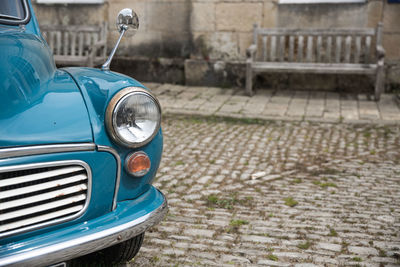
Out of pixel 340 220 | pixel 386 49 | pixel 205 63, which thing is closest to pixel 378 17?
pixel 386 49

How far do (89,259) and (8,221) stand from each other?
2.73 ft

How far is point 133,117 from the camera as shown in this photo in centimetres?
216

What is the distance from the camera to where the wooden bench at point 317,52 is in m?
6.88

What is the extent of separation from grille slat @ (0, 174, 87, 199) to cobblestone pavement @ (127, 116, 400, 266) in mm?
837

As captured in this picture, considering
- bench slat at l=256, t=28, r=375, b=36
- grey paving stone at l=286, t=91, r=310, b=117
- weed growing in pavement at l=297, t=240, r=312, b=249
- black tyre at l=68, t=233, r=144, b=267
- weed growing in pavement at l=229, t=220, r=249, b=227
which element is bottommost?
grey paving stone at l=286, t=91, r=310, b=117

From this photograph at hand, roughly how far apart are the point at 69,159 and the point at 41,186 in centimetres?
14

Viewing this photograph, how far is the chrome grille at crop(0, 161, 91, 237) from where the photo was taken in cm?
176

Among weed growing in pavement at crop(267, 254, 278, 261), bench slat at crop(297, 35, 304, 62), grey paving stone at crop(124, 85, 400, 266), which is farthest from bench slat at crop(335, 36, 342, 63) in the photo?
weed growing in pavement at crop(267, 254, 278, 261)

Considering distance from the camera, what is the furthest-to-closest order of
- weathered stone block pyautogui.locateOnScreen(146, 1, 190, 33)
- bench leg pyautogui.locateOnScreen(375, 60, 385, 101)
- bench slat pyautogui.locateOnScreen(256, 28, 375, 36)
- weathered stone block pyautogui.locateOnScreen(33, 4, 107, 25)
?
weathered stone block pyautogui.locateOnScreen(33, 4, 107, 25) < weathered stone block pyautogui.locateOnScreen(146, 1, 190, 33) < bench slat pyautogui.locateOnScreen(256, 28, 375, 36) < bench leg pyautogui.locateOnScreen(375, 60, 385, 101)

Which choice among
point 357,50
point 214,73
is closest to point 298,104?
point 357,50

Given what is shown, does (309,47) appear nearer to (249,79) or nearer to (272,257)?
(249,79)

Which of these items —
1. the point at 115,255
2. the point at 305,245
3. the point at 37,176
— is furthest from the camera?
the point at 305,245

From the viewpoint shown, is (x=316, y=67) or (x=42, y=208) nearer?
(x=42, y=208)

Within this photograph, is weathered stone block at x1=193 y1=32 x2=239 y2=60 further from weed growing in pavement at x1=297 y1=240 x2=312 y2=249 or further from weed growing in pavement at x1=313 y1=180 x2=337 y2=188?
weed growing in pavement at x1=297 y1=240 x2=312 y2=249
